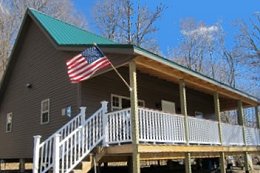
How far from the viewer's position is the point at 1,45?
31.6m

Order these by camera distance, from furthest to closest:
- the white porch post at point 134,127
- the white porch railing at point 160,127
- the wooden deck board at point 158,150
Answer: the white porch railing at point 160,127 < the wooden deck board at point 158,150 < the white porch post at point 134,127

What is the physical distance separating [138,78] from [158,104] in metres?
2.25

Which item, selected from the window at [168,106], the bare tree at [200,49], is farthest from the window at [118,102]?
the bare tree at [200,49]

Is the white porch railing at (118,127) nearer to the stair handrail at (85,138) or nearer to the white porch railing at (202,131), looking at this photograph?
the stair handrail at (85,138)

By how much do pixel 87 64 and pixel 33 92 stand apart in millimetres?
6398

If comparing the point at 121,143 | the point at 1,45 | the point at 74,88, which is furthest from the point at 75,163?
the point at 1,45

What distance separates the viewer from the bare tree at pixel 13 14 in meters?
31.6

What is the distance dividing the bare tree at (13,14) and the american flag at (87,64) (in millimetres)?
21363

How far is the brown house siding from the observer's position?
1448cm

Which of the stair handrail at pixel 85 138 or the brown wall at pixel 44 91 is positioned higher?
the brown wall at pixel 44 91

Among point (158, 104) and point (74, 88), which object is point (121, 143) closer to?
point (74, 88)

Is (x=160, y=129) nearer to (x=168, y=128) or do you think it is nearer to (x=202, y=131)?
(x=168, y=128)

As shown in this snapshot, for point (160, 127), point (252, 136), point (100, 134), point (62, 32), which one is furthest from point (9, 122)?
point (252, 136)

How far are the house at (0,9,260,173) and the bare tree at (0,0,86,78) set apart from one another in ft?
46.4
